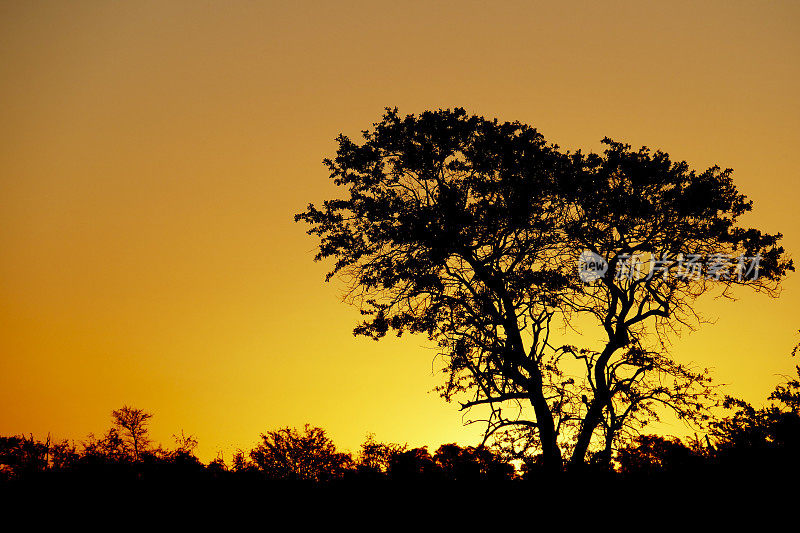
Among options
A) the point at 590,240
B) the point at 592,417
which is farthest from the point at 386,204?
the point at 592,417

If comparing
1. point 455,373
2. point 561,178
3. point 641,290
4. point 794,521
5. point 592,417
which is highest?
point 561,178

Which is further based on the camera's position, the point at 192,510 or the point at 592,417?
the point at 592,417

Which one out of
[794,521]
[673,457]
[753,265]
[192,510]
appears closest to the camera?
[794,521]

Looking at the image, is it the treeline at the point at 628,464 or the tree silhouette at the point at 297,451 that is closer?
the treeline at the point at 628,464

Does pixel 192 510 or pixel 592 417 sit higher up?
pixel 592 417

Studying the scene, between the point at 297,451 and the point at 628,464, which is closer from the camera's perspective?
the point at 628,464

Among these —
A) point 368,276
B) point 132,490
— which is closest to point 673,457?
point 368,276

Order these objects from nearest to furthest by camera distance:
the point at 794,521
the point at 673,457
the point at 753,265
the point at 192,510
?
1. the point at 794,521
2. the point at 192,510
3. the point at 673,457
4. the point at 753,265

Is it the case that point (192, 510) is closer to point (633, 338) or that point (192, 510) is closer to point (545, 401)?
point (545, 401)

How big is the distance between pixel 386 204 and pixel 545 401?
7.55 meters

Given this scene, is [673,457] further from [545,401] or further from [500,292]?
[500,292]

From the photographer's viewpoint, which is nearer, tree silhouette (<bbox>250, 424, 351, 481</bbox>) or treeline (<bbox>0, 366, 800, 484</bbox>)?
treeline (<bbox>0, 366, 800, 484</bbox>)

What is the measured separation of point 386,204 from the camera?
67.5ft

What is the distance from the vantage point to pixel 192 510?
15.8m
